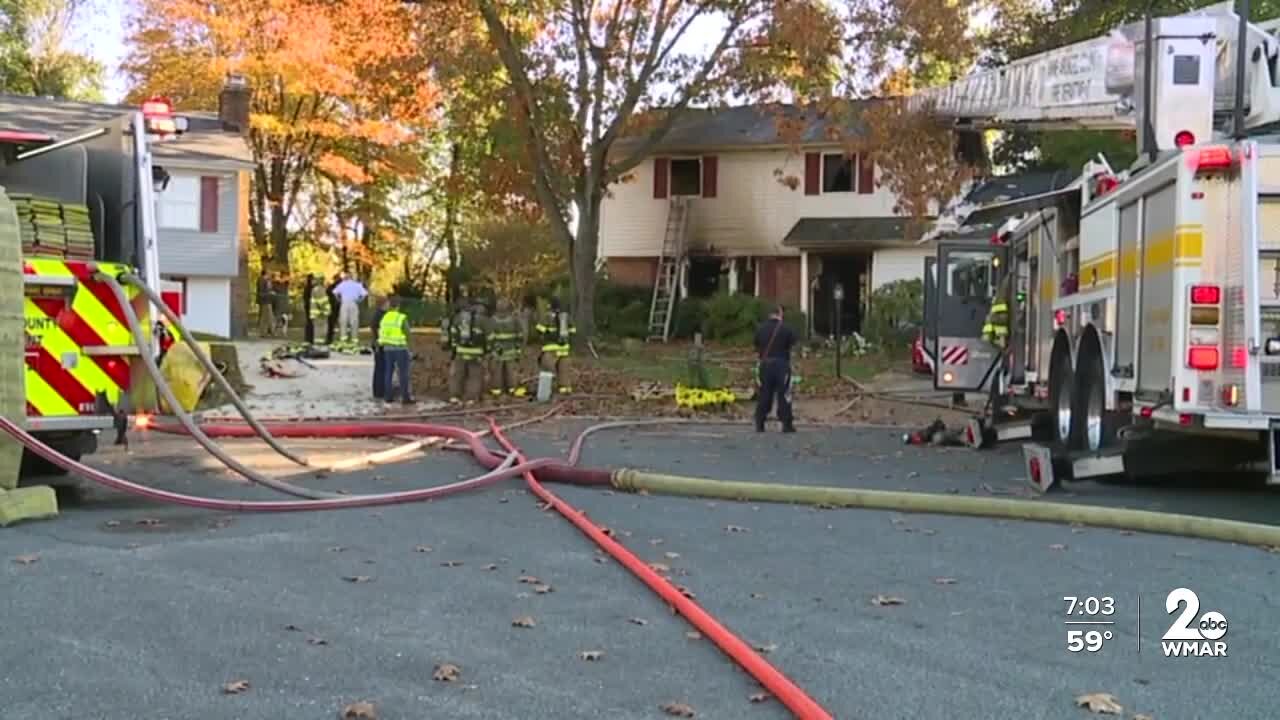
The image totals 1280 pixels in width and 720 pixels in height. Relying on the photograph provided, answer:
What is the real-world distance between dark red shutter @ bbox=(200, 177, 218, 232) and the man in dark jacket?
804 inches

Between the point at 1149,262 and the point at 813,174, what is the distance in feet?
84.2

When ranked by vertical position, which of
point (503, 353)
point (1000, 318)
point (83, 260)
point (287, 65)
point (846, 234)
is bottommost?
point (503, 353)

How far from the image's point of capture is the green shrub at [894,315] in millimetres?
27234

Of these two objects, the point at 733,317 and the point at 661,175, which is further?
the point at 661,175

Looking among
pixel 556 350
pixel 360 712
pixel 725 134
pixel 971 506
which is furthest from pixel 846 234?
pixel 360 712

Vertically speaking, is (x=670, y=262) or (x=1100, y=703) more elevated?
(x=670, y=262)

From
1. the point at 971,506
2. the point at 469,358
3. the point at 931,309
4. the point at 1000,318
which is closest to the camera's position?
the point at 971,506

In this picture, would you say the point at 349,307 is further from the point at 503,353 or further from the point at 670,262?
the point at 670,262

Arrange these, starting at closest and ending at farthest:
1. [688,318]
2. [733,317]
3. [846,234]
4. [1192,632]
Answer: [1192,632], [733,317], [688,318], [846,234]

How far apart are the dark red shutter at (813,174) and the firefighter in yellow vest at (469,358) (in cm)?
1786

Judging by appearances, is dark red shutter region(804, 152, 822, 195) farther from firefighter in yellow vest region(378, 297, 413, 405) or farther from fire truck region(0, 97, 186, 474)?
fire truck region(0, 97, 186, 474)

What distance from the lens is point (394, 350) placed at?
17.5m

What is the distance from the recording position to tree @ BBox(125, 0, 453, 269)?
32.3 metres

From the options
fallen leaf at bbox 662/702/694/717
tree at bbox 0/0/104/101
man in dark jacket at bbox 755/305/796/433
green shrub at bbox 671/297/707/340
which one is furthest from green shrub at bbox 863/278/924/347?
tree at bbox 0/0/104/101
